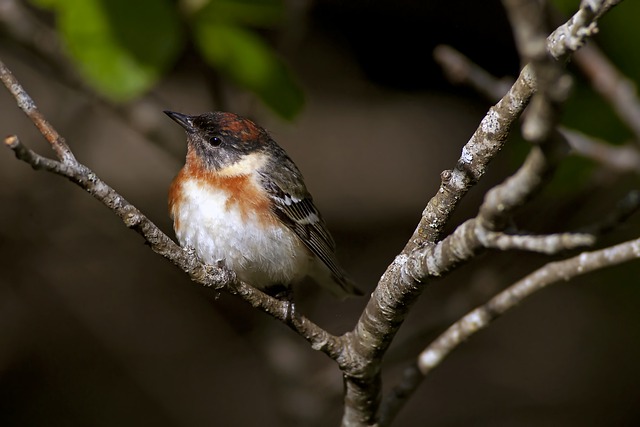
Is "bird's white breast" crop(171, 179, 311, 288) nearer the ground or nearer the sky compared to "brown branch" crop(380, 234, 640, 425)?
nearer the sky

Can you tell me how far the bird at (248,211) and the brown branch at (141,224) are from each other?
804 millimetres

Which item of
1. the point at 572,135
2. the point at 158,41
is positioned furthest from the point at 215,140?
the point at 572,135

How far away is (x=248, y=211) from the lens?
402 centimetres

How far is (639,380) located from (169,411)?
11.8 feet

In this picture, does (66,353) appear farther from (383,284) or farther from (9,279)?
(383,284)

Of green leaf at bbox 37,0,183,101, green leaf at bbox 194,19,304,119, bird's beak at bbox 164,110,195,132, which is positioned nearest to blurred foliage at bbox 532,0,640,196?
green leaf at bbox 194,19,304,119

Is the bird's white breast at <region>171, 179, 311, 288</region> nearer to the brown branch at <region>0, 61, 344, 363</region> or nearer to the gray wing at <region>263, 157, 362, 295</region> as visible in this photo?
the gray wing at <region>263, 157, 362, 295</region>

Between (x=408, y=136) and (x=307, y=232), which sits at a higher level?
(x=408, y=136)

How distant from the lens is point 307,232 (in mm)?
4293

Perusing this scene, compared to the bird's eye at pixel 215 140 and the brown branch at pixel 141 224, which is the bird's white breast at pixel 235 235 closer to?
the bird's eye at pixel 215 140

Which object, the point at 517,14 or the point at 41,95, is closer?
the point at 517,14

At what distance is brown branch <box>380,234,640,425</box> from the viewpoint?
2299 millimetres

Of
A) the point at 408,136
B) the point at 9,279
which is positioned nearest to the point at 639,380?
the point at 408,136

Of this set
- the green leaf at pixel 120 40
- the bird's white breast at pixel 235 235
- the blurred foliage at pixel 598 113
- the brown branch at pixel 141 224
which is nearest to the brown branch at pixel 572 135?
the blurred foliage at pixel 598 113
